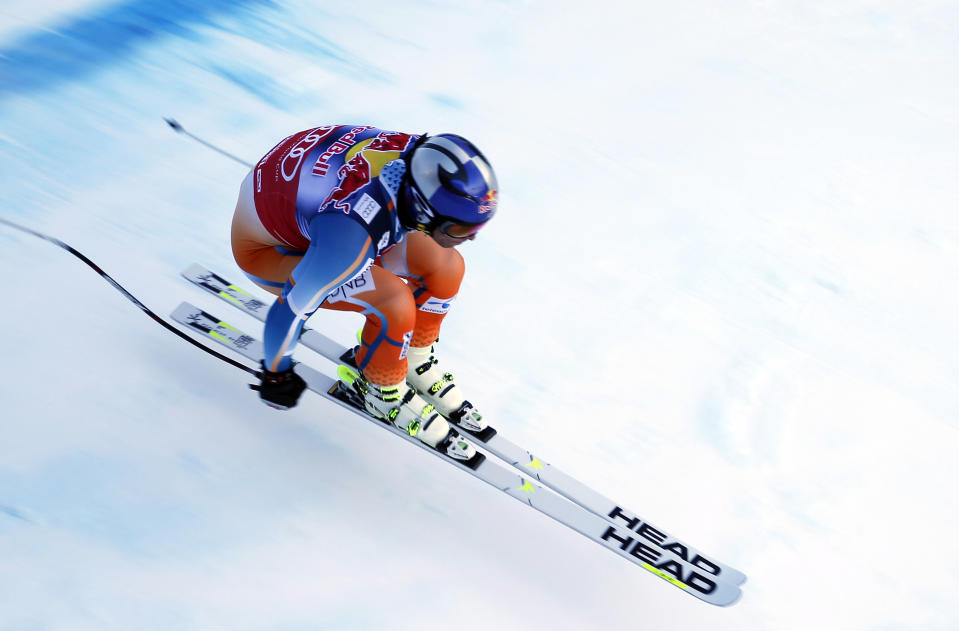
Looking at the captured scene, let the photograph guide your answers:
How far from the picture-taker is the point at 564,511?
276cm

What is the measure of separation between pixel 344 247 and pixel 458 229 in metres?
0.33

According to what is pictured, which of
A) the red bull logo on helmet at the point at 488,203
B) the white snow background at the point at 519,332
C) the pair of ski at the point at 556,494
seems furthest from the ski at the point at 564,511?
the red bull logo on helmet at the point at 488,203

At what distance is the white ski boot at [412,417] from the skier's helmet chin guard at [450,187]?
28.6 inches

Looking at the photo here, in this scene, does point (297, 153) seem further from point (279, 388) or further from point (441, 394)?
point (441, 394)

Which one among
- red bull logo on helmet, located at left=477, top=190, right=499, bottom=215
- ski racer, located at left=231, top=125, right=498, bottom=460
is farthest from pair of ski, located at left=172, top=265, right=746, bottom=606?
red bull logo on helmet, located at left=477, top=190, right=499, bottom=215

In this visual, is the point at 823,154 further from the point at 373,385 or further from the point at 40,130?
the point at 40,130

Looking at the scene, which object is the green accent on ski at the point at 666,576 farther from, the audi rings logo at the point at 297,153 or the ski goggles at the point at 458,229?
the audi rings logo at the point at 297,153

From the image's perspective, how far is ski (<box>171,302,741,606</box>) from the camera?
2.62 metres

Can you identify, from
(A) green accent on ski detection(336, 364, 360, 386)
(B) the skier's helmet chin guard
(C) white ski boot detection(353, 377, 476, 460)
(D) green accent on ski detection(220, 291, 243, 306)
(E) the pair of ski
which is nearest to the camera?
(B) the skier's helmet chin guard

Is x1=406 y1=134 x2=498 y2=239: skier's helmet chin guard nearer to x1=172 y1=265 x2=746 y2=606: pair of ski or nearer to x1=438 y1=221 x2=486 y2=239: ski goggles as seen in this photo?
x1=438 y1=221 x2=486 y2=239: ski goggles

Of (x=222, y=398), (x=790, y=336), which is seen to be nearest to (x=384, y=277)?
(x=222, y=398)

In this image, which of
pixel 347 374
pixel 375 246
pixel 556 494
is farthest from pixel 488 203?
pixel 556 494

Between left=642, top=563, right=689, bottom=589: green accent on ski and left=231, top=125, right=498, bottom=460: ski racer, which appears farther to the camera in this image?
left=642, top=563, right=689, bottom=589: green accent on ski

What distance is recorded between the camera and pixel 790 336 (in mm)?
3906
